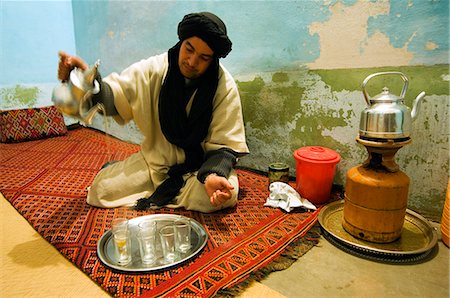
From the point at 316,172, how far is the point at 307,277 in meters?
0.62

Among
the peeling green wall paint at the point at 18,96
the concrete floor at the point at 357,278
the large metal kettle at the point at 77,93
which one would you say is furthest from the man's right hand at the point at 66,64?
the peeling green wall paint at the point at 18,96

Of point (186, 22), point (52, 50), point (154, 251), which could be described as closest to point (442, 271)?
point (154, 251)

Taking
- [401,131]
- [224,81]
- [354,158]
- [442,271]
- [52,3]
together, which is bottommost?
[442,271]

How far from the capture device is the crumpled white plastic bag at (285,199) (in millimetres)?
1516

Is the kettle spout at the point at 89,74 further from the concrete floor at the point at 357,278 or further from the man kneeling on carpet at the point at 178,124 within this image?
the concrete floor at the point at 357,278

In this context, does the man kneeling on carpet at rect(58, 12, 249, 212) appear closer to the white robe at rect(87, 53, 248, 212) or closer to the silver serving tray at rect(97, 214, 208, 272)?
the white robe at rect(87, 53, 248, 212)

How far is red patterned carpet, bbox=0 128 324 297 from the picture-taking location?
0.99 meters

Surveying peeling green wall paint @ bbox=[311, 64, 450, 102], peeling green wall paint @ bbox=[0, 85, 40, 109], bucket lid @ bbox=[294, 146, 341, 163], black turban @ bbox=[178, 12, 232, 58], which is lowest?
bucket lid @ bbox=[294, 146, 341, 163]

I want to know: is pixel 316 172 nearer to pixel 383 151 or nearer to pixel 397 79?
pixel 383 151

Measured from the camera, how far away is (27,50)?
3260 mm

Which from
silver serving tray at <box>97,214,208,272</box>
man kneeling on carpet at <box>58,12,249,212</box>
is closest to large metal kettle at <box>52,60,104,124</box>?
man kneeling on carpet at <box>58,12,249,212</box>

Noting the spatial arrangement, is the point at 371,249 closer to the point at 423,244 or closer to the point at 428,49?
the point at 423,244

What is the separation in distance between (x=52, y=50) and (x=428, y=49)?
11.9ft

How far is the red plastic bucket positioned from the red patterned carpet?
145 mm
